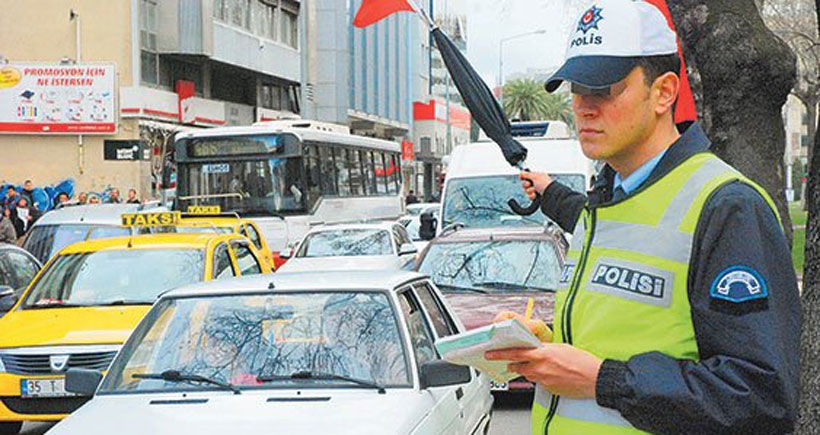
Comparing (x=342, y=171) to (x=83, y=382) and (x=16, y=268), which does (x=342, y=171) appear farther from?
(x=83, y=382)

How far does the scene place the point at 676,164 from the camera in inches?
106

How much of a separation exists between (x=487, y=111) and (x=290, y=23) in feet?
158

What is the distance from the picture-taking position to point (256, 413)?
18.4 feet

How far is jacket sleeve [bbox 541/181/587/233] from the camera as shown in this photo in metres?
3.87

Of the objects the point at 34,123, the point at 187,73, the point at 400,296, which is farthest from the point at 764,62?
the point at 187,73

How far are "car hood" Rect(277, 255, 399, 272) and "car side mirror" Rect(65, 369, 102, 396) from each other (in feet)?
40.1

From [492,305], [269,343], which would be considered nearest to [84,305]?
[492,305]

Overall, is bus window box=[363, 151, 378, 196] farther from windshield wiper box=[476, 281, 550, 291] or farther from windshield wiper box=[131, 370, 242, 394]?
windshield wiper box=[131, 370, 242, 394]

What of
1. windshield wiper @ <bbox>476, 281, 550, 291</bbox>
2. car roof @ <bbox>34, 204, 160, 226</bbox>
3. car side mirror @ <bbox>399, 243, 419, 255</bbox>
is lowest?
car side mirror @ <bbox>399, 243, 419, 255</bbox>

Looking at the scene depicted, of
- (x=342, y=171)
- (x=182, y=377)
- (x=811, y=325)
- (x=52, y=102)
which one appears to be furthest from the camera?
(x=52, y=102)

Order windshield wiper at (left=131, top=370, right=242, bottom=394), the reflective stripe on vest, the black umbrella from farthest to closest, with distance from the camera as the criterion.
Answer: windshield wiper at (left=131, top=370, right=242, bottom=394) < the black umbrella < the reflective stripe on vest

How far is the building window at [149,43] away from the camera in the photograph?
38.7 meters

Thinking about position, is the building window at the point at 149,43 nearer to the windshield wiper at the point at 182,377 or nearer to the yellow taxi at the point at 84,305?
the yellow taxi at the point at 84,305

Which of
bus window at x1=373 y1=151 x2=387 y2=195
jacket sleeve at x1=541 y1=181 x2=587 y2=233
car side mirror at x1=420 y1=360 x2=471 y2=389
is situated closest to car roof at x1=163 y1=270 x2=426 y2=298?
car side mirror at x1=420 y1=360 x2=471 y2=389
